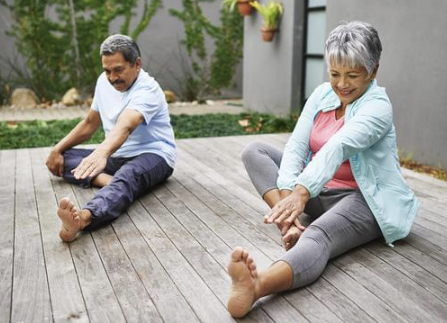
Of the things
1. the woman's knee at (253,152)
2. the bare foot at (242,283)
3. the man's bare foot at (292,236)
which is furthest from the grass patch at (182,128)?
the bare foot at (242,283)

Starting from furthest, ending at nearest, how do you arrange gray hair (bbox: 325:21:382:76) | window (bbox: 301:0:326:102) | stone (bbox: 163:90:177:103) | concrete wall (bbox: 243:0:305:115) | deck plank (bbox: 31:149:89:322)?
stone (bbox: 163:90:177:103), concrete wall (bbox: 243:0:305:115), window (bbox: 301:0:326:102), gray hair (bbox: 325:21:382:76), deck plank (bbox: 31:149:89:322)

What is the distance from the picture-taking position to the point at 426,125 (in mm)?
3918

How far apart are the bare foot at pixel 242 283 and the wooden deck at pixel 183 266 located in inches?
1.8

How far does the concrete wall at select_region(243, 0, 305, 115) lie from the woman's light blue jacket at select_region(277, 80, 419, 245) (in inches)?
149

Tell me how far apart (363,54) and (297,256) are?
763 mm

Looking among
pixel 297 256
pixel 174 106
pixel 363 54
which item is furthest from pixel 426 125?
pixel 174 106

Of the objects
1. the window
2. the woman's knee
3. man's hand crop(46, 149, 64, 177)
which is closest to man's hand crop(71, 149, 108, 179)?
the woman's knee

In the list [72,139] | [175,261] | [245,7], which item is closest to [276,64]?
[245,7]

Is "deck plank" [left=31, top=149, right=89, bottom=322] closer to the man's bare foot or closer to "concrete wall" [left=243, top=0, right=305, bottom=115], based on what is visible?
the man's bare foot

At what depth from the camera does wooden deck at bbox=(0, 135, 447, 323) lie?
1.71 meters

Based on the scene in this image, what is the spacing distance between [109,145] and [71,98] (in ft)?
17.0

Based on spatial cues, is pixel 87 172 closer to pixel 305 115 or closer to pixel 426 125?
pixel 305 115

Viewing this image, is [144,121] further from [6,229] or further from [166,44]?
[166,44]

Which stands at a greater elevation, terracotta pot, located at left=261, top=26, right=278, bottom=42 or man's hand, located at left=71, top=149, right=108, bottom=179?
terracotta pot, located at left=261, top=26, right=278, bottom=42
